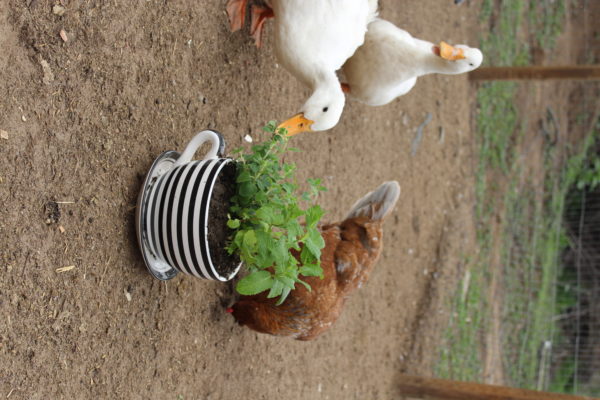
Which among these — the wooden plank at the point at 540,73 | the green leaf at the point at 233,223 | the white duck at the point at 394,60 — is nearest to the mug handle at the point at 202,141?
the green leaf at the point at 233,223

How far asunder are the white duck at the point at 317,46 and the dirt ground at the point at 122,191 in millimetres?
301

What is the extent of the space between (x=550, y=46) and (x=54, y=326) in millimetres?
5441

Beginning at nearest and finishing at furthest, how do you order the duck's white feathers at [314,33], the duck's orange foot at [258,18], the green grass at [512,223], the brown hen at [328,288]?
the brown hen at [328,288] → the duck's white feathers at [314,33] → the duck's orange foot at [258,18] → the green grass at [512,223]

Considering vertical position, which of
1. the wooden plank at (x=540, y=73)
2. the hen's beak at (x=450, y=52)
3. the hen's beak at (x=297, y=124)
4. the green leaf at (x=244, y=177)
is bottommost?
the green leaf at (x=244, y=177)

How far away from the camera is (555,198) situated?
18.9 feet

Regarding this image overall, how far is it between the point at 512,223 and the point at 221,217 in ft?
13.8

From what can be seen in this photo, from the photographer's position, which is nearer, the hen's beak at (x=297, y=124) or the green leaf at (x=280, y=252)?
the green leaf at (x=280, y=252)

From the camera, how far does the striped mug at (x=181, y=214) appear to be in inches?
65.9

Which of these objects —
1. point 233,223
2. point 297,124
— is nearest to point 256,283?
point 233,223

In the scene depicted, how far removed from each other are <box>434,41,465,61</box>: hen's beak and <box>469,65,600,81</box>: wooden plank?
143 cm

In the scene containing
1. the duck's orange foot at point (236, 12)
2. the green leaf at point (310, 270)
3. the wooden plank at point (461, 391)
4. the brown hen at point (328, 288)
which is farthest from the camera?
the wooden plank at point (461, 391)

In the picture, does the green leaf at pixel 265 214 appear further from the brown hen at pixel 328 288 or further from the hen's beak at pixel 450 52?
the hen's beak at pixel 450 52

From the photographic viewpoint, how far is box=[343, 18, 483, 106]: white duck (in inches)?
97.8

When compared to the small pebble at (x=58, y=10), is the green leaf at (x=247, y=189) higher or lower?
lower
